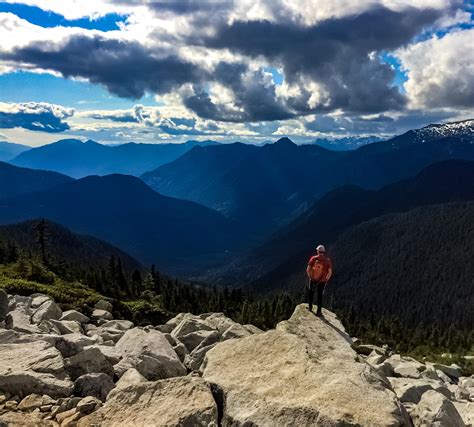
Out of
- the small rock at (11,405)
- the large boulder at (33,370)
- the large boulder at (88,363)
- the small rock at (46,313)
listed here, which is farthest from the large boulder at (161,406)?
the small rock at (46,313)

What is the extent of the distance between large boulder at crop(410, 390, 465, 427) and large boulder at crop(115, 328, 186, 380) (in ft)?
38.2

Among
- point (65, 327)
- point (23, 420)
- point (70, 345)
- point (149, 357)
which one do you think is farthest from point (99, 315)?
point (23, 420)

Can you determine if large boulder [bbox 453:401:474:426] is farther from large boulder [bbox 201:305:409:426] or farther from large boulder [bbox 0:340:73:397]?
large boulder [bbox 0:340:73:397]

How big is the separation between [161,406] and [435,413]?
10.4m

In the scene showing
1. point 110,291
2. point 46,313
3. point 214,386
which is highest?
point 214,386

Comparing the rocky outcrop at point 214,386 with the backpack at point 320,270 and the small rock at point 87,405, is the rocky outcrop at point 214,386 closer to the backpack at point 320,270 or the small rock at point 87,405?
the small rock at point 87,405

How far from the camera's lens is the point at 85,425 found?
16.4m

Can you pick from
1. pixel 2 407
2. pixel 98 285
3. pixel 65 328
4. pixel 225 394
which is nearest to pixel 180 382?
pixel 225 394

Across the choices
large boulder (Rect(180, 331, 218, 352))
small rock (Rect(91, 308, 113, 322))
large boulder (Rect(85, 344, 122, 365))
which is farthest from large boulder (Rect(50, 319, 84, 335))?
small rock (Rect(91, 308, 113, 322))

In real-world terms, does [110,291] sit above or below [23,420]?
below

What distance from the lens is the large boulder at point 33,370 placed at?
1856 cm

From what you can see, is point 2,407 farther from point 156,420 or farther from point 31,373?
point 156,420

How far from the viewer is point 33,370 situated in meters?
19.6

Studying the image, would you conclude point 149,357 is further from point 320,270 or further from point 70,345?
point 320,270
